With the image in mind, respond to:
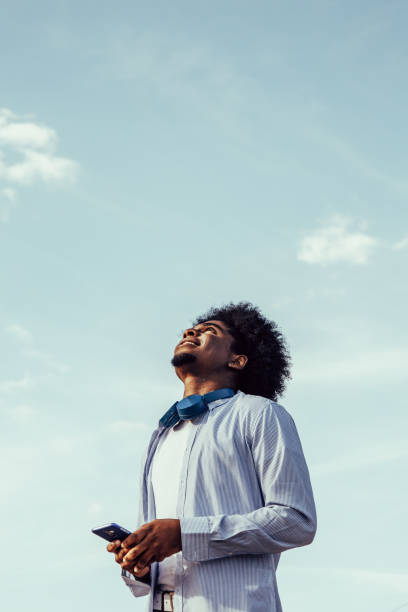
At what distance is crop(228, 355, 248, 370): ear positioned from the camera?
568 centimetres

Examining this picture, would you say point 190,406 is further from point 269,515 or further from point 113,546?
point 113,546

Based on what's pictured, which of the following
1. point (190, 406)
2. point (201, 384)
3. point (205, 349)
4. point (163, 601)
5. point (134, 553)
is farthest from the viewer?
point (205, 349)

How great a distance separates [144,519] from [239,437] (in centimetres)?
85

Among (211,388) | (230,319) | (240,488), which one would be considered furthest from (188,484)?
(230,319)

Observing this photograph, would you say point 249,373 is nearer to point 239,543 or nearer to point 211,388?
point 211,388

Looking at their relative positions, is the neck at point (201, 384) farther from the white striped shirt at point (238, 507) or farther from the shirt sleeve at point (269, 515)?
the shirt sleeve at point (269, 515)

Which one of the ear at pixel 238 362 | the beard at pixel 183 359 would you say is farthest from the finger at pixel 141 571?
the ear at pixel 238 362

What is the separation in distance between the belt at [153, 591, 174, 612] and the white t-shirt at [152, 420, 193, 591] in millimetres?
28

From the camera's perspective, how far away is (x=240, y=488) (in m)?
4.46

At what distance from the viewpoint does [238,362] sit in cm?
575

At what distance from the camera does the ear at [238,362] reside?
224 inches

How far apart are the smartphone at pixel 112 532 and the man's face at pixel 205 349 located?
1.60 m

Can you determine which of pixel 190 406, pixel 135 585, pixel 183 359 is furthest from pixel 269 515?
pixel 183 359

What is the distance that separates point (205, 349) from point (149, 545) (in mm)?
1834
